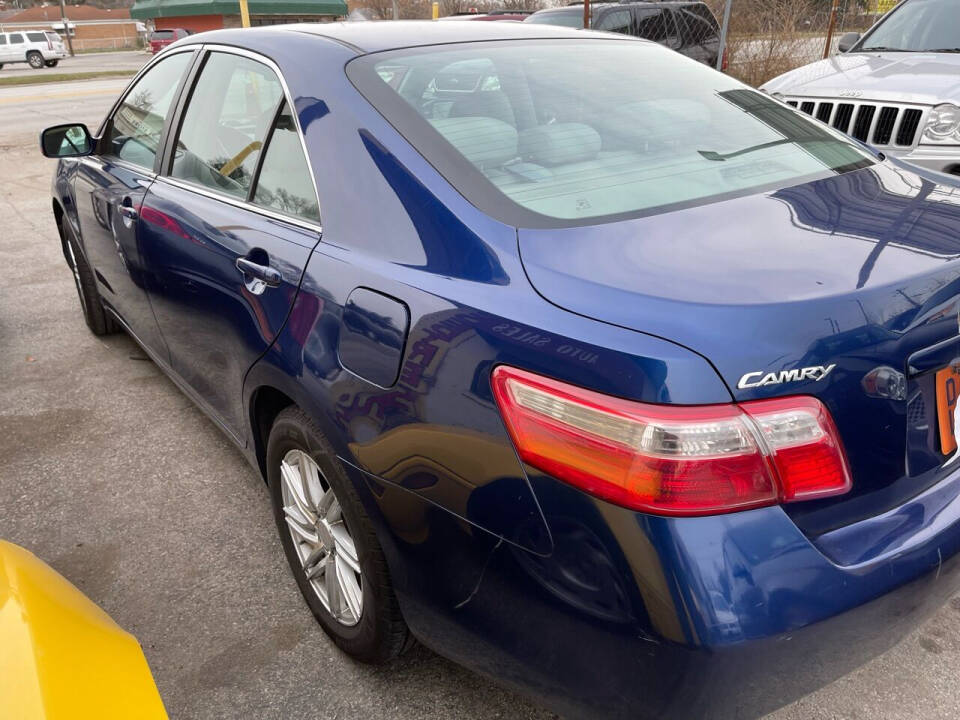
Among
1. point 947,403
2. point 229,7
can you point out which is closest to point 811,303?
point 947,403

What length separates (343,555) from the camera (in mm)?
2080

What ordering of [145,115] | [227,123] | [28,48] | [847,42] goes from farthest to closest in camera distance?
[28,48] < [847,42] < [145,115] < [227,123]

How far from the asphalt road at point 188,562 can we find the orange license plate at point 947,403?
628 mm

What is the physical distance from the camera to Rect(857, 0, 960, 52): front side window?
18.2ft

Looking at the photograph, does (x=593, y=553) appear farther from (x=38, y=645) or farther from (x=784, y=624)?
(x=38, y=645)

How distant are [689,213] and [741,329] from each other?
1.60ft

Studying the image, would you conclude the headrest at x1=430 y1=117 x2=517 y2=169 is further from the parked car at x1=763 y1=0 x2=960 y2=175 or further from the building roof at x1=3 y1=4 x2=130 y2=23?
the building roof at x1=3 y1=4 x2=130 y2=23

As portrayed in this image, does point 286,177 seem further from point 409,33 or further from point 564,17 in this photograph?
point 564,17

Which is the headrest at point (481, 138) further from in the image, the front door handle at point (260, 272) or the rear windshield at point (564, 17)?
the rear windshield at point (564, 17)

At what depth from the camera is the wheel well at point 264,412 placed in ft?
7.42

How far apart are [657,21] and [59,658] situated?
1114 cm

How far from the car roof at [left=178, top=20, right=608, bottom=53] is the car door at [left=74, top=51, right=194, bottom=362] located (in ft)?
1.91

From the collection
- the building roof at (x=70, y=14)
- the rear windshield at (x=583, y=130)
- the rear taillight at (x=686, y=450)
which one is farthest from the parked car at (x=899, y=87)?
the building roof at (x=70, y=14)

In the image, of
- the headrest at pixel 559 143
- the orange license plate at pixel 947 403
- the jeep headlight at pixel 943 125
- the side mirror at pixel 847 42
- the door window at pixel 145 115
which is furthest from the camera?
the side mirror at pixel 847 42
